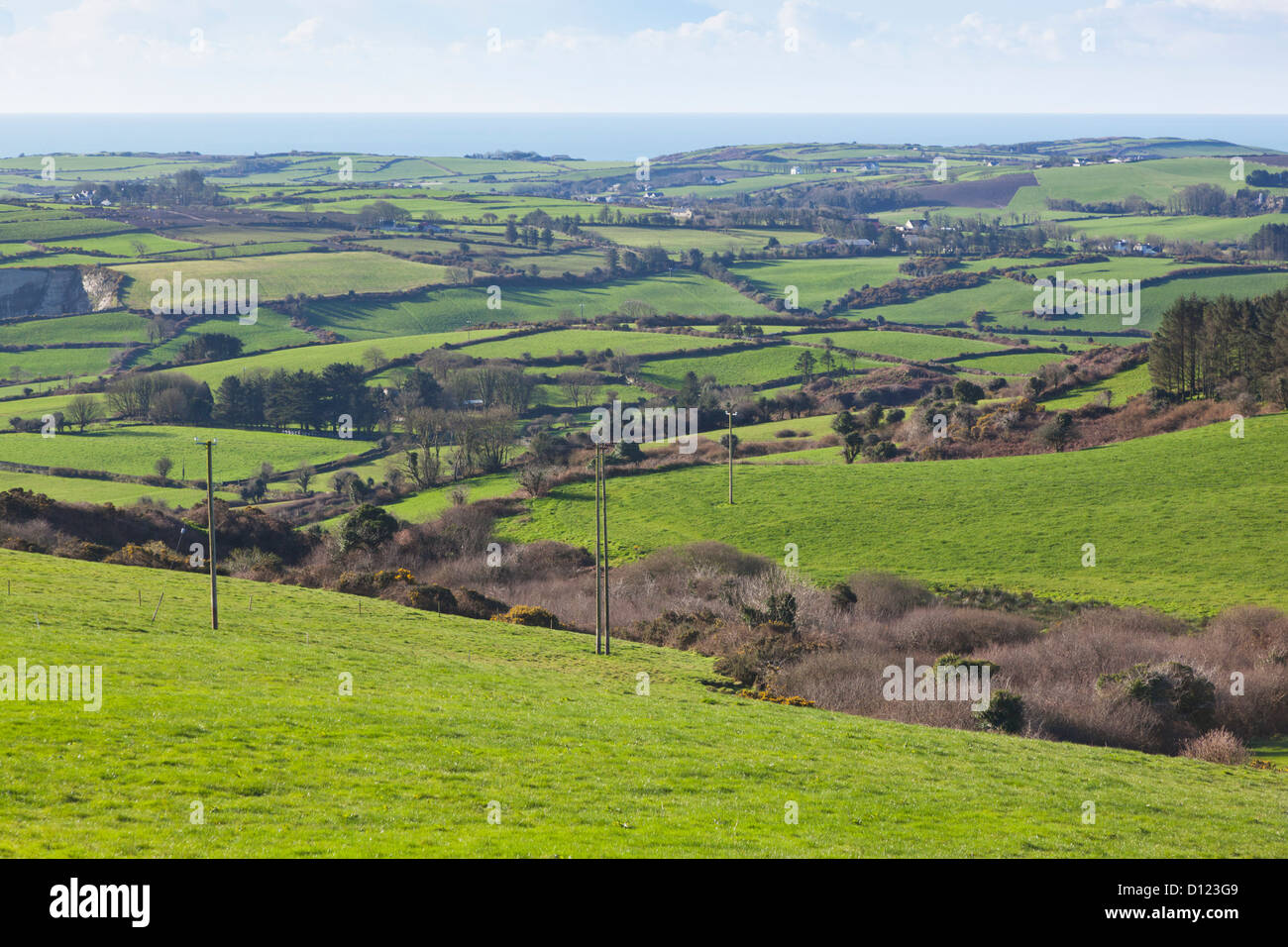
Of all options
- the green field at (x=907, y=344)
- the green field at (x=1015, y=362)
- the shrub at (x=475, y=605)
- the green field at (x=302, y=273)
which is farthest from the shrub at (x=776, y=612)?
the green field at (x=302, y=273)

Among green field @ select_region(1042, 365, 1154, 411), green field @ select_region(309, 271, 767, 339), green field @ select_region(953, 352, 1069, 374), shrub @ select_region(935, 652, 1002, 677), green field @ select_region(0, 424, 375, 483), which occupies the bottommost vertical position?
shrub @ select_region(935, 652, 1002, 677)

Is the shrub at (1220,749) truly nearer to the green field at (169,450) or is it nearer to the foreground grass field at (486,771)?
the foreground grass field at (486,771)

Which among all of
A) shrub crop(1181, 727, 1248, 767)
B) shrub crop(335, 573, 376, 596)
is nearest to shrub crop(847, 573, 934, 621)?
shrub crop(1181, 727, 1248, 767)

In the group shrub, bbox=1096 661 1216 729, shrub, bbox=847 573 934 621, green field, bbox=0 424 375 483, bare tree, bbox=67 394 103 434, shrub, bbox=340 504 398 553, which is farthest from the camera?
bare tree, bbox=67 394 103 434

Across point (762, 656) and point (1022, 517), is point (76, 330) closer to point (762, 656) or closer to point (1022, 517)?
point (1022, 517)

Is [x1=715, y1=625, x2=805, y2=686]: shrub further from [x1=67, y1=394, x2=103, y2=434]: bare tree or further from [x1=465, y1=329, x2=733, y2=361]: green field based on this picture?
[x1=465, y1=329, x2=733, y2=361]: green field
